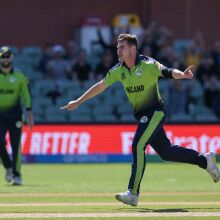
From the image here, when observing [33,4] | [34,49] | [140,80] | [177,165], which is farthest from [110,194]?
[33,4]

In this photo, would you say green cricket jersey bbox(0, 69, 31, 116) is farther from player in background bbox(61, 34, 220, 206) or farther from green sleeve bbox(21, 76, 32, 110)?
player in background bbox(61, 34, 220, 206)

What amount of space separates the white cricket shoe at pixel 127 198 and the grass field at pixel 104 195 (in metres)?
0.08

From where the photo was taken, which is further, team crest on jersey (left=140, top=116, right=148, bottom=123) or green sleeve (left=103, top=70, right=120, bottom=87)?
green sleeve (left=103, top=70, right=120, bottom=87)

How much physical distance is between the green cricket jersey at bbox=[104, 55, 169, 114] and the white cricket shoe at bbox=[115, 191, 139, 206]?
40.1 inches

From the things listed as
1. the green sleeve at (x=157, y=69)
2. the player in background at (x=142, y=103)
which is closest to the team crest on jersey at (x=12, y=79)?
the player in background at (x=142, y=103)

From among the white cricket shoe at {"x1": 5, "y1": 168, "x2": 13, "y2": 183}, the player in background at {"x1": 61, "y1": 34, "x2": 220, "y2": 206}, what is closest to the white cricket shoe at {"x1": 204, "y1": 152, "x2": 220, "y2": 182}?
the player in background at {"x1": 61, "y1": 34, "x2": 220, "y2": 206}

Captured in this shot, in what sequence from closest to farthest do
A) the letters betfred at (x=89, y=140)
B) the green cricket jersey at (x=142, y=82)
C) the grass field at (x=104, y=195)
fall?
the grass field at (x=104, y=195) → the green cricket jersey at (x=142, y=82) → the letters betfred at (x=89, y=140)

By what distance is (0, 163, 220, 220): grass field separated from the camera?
1005cm

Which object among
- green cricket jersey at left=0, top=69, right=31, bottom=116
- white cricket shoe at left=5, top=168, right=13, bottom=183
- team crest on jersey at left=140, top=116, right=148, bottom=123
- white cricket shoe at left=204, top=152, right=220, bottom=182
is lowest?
white cricket shoe at left=5, top=168, right=13, bottom=183

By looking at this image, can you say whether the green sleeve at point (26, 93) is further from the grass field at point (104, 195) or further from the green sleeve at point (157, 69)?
the green sleeve at point (157, 69)

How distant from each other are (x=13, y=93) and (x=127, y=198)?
16.7 ft

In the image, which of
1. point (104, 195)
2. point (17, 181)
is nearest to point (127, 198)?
point (104, 195)

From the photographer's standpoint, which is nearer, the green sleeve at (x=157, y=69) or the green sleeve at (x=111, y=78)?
the green sleeve at (x=157, y=69)

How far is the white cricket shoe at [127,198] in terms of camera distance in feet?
35.0
